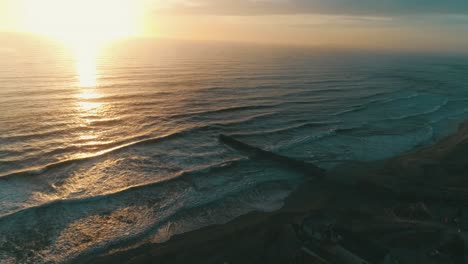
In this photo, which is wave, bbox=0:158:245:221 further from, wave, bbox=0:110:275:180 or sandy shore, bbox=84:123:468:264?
sandy shore, bbox=84:123:468:264

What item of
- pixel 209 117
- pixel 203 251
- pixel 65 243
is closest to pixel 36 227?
pixel 65 243

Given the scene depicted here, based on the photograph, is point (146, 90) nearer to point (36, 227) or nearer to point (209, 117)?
point (209, 117)

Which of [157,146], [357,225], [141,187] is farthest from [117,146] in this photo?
[357,225]

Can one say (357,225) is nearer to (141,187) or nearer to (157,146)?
(141,187)

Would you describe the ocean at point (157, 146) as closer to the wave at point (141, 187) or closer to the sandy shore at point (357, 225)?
the wave at point (141, 187)

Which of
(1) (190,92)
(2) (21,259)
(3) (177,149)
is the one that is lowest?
(2) (21,259)

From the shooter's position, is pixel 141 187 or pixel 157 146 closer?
pixel 141 187
